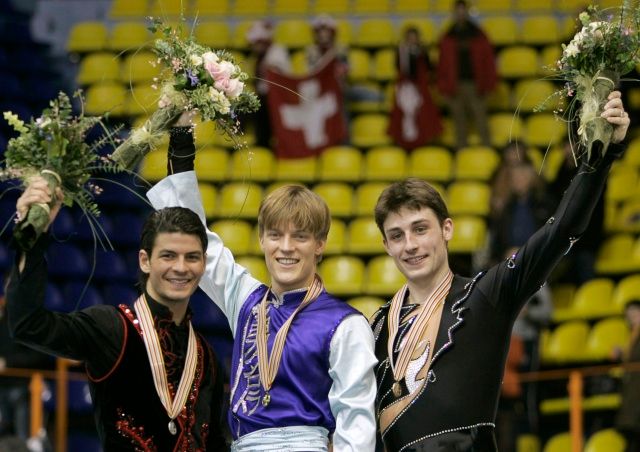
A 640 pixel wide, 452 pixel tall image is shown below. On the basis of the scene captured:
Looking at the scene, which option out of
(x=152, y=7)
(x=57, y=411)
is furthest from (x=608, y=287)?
(x=152, y=7)

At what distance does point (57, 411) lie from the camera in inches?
352

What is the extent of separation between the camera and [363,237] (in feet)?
36.6

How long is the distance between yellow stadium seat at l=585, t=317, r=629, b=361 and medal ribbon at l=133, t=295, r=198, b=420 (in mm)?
5450

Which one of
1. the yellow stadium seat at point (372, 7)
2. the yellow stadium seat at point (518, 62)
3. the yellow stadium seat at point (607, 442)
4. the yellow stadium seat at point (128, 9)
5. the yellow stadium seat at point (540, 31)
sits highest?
the yellow stadium seat at point (128, 9)

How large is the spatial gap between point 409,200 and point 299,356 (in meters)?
0.66

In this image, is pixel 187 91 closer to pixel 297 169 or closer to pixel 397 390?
pixel 397 390

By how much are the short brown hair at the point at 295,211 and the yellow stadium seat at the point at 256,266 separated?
17.9ft

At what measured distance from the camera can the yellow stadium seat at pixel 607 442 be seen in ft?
28.7

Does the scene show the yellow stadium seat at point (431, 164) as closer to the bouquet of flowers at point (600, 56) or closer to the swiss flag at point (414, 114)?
the swiss flag at point (414, 114)

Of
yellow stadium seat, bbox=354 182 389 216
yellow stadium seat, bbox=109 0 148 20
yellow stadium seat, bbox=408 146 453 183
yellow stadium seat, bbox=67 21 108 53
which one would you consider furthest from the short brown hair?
yellow stadium seat, bbox=109 0 148 20

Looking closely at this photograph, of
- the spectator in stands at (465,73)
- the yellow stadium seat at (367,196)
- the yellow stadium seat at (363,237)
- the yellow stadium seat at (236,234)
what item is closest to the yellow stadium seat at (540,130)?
the spectator in stands at (465,73)

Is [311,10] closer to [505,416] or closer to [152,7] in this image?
[152,7]

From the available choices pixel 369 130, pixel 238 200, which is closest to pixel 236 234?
pixel 238 200

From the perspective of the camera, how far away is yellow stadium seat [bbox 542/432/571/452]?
879 centimetres
